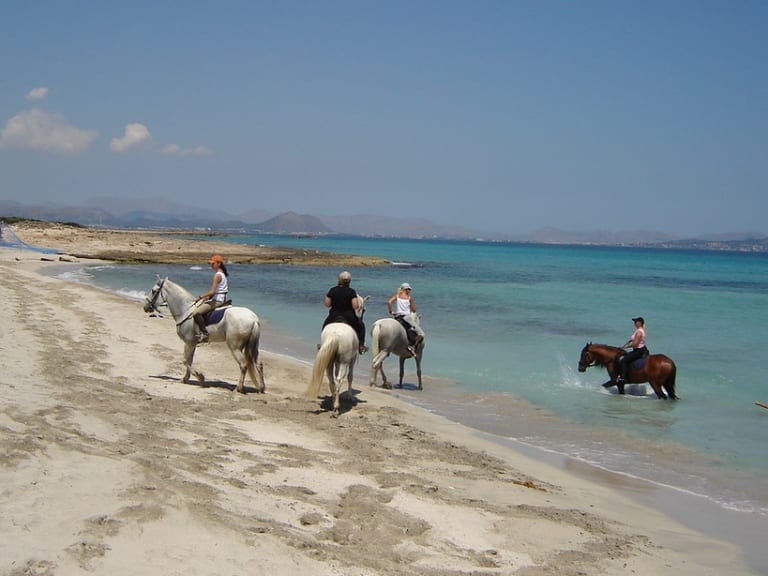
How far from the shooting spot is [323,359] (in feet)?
35.5

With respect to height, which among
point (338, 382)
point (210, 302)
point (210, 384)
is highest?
point (210, 302)

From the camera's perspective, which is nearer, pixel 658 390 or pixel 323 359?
pixel 323 359

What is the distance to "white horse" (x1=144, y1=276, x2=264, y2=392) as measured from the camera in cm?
1177

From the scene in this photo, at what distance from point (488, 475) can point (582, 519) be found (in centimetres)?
154

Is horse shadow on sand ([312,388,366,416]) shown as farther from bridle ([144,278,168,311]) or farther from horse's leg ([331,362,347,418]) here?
bridle ([144,278,168,311])

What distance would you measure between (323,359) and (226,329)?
2.05 metres

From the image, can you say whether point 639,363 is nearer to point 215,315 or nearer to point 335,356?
point 335,356

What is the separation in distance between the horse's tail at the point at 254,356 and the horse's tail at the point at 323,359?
4.60 feet

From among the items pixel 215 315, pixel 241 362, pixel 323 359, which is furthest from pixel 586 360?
pixel 215 315

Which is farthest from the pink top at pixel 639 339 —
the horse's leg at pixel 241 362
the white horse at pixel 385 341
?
the horse's leg at pixel 241 362

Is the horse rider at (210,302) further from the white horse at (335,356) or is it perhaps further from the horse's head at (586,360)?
the horse's head at (586,360)

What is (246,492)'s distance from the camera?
21.5 ft

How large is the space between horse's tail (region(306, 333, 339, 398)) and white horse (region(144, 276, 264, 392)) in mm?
1403

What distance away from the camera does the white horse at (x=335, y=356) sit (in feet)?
35.6
